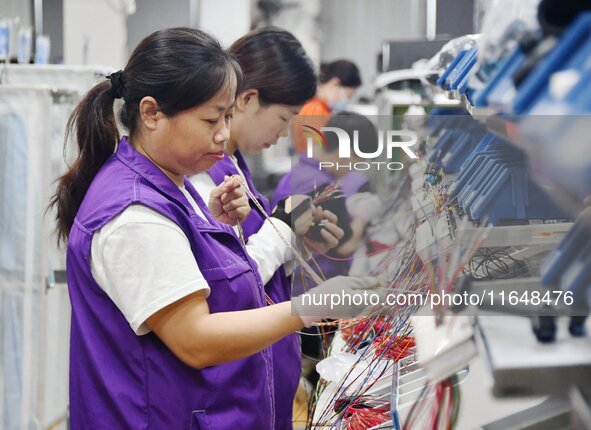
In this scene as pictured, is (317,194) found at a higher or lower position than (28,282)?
higher

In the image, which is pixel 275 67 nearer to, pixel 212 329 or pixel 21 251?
pixel 212 329

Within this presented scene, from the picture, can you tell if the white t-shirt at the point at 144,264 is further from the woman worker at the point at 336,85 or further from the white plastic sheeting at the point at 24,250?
the woman worker at the point at 336,85

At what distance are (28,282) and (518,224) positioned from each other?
2019 mm

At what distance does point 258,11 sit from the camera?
9008mm

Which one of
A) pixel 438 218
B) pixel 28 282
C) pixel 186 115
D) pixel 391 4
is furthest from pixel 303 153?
pixel 391 4

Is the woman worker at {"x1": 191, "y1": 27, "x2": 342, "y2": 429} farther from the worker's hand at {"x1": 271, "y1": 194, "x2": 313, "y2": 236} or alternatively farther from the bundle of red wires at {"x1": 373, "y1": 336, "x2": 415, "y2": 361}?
the worker's hand at {"x1": 271, "y1": 194, "x2": 313, "y2": 236}

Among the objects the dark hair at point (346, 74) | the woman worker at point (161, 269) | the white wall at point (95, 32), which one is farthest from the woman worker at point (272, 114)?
the dark hair at point (346, 74)

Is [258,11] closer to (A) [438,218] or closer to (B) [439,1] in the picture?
(B) [439,1]

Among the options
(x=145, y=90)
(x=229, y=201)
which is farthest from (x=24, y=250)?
(x=145, y=90)

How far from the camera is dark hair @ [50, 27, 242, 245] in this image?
1399 mm

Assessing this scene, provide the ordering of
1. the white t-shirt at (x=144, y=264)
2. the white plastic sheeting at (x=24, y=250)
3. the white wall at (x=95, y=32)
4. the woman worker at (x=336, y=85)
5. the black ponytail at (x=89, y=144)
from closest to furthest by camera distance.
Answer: the white t-shirt at (x=144, y=264), the black ponytail at (x=89, y=144), the white plastic sheeting at (x=24, y=250), the white wall at (x=95, y=32), the woman worker at (x=336, y=85)

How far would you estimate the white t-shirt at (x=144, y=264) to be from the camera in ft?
4.16

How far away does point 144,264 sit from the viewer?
4.16 ft

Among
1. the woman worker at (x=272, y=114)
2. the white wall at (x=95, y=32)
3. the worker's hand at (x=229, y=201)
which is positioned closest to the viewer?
the worker's hand at (x=229, y=201)
